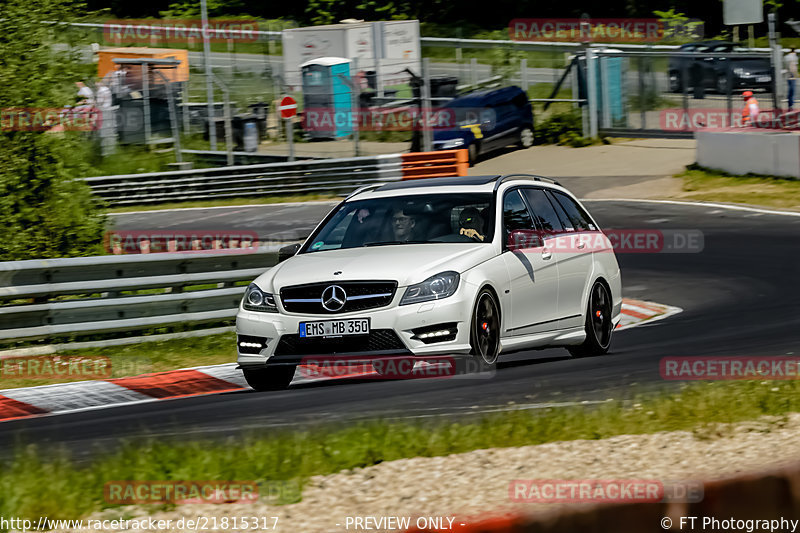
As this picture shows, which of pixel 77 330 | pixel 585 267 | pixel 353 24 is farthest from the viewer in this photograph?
pixel 353 24

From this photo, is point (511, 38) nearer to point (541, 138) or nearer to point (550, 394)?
point (541, 138)

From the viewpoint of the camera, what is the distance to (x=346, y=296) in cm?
886

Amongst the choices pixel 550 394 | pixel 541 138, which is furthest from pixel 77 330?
pixel 541 138

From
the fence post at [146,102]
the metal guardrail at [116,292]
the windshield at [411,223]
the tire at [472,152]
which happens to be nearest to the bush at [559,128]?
the tire at [472,152]

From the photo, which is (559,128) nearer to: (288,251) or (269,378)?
(288,251)

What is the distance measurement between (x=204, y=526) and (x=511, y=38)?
5251cm

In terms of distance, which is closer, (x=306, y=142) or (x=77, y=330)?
(x=77, y=330)

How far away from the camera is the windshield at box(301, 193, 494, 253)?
9641 mm

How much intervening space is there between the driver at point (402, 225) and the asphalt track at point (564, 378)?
1154 mm

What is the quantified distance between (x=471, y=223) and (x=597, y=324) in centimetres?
184

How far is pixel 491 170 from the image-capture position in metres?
29.5

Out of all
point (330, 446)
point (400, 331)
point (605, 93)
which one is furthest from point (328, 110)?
point (330, 446)

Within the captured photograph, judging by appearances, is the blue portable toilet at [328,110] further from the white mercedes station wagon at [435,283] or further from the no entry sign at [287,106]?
the white mercedes station wagon at [435,283]

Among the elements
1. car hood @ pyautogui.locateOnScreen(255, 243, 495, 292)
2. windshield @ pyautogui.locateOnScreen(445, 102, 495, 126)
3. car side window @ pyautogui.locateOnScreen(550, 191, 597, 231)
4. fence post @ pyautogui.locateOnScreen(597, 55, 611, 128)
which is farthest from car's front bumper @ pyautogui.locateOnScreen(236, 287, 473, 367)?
fence post @ pyautogui.locateOnScreen(597, 55, 611, 128)
